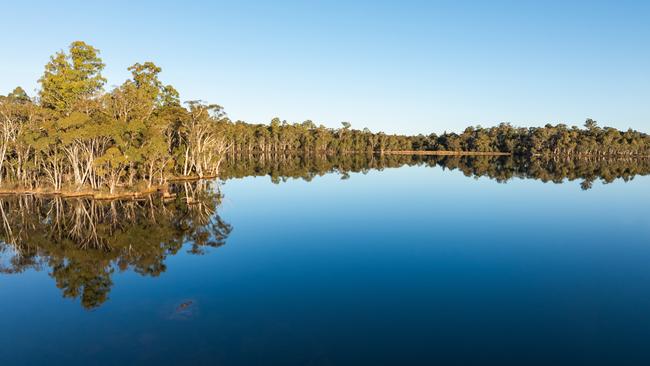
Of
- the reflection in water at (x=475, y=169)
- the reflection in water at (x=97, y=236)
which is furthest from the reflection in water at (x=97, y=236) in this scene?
the reflection in water at (x=475, y=169)

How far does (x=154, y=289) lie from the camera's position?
18.1 meters

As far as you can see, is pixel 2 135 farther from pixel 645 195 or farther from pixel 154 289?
pixel 645 195

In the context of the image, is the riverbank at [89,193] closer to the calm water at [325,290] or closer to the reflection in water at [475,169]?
the calm water at [325,290]

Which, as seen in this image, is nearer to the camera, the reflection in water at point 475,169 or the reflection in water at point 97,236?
the reflection in water at point 97,236

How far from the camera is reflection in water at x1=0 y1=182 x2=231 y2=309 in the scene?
66.7 ft

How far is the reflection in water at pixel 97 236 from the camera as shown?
2033cm

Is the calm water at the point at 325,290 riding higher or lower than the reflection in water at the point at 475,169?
lower

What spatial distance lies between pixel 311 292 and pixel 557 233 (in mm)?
23510

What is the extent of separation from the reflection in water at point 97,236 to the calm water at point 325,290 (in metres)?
0.16

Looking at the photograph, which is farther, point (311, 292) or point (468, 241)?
point (468, 241)

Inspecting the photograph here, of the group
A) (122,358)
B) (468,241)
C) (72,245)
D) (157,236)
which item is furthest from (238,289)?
(468,241)

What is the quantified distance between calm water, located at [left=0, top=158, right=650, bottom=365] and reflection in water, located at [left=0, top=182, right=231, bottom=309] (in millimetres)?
156

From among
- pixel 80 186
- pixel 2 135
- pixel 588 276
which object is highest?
pixel 2 135

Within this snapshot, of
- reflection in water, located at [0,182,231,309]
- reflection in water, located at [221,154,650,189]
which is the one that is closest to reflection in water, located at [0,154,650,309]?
reflection in water, located at [0,182,231,309]
